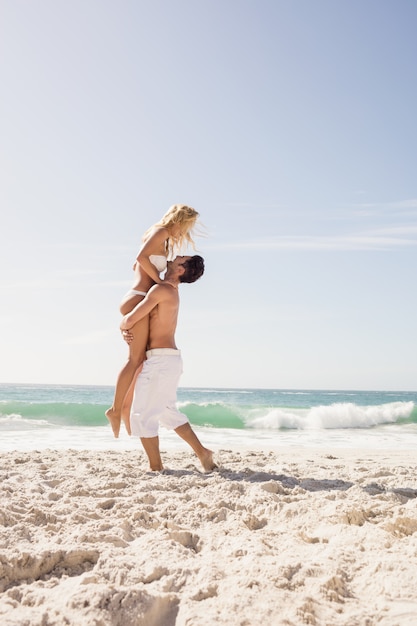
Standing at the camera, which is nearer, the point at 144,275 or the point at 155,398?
the point at 155,398

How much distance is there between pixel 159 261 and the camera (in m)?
4.61

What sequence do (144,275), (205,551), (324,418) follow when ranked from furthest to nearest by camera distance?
1. (324,418)
2. (144,275)
3. (205,551)

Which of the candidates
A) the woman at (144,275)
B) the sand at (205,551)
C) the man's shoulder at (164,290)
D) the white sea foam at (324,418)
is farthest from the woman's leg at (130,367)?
the white sea foam at (324,418)

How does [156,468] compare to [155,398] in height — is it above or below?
below

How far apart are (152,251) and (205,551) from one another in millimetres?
2689

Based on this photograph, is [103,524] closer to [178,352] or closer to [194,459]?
[178,352]

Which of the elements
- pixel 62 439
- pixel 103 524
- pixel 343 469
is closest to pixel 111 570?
pixel 103 524

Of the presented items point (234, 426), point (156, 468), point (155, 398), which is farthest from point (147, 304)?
point (234, 426)

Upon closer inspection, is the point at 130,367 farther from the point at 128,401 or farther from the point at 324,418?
the point at 324,418

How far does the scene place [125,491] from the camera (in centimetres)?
354

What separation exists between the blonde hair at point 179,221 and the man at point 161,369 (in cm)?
24

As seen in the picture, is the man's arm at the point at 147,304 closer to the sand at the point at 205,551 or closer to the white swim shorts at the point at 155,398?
the white swim shorts at the point at 155,398

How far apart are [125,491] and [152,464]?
3.18ft

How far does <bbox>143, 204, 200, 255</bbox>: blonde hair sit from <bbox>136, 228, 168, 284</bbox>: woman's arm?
0.10m
